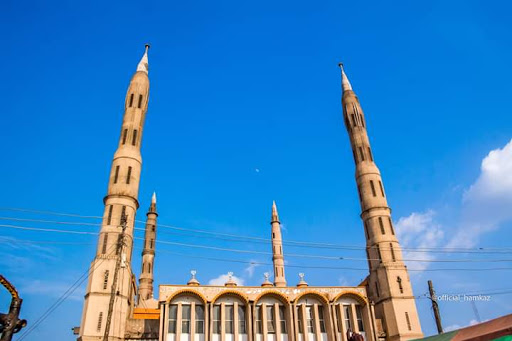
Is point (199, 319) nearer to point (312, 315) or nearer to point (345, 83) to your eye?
point (312, 315)

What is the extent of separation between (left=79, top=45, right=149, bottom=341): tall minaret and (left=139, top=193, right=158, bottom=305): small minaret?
19.0 m

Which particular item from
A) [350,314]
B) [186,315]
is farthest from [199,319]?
[350,314]

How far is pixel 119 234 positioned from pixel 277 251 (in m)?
35.4

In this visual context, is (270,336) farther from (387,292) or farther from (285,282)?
(285,282)

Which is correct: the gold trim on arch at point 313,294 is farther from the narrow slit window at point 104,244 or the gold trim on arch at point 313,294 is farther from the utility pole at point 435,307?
the narrow slit window at point 104,244

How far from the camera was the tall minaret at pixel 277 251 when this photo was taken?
6294 centimetres

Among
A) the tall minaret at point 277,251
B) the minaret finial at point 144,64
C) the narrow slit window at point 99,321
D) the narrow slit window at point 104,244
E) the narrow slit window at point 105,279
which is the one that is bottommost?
the narrow slit window at point 99,321

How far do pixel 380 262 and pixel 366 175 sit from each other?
33.5 feet

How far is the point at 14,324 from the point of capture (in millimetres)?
10258

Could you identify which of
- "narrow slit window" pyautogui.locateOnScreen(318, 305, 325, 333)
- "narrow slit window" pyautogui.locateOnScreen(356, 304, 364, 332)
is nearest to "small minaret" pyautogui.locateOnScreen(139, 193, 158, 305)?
"narrow slit window" pyautogui.locateOnScreen(318, 305, 325, 333)

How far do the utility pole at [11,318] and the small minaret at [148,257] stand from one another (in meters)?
46.6

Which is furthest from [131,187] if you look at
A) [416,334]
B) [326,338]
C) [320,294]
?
[416,334]

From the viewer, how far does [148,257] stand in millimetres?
59406

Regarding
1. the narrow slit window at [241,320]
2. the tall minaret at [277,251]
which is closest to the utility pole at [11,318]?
the narrow slit window at [241,320]
